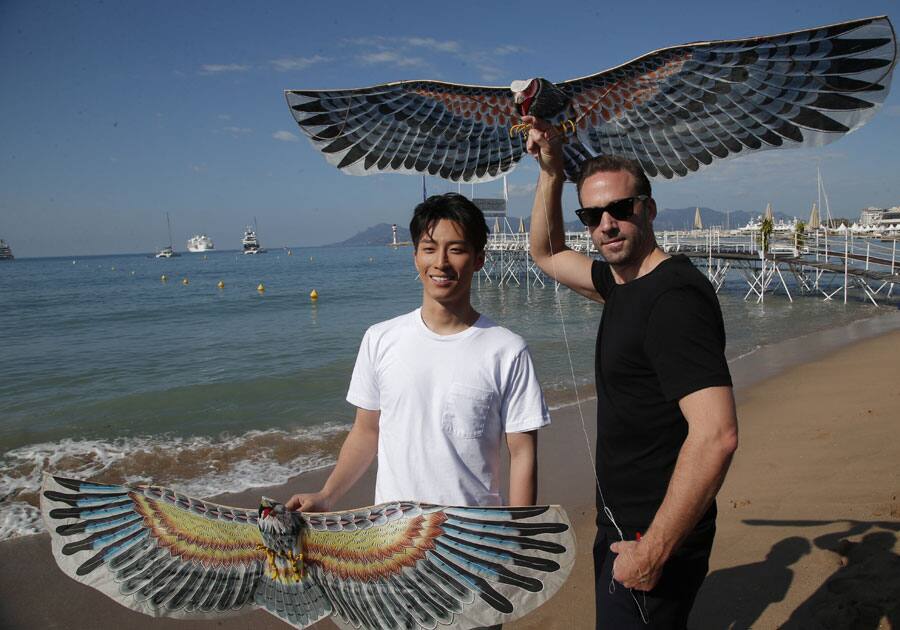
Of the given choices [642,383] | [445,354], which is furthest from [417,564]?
[642,383]

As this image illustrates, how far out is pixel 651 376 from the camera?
1.57m

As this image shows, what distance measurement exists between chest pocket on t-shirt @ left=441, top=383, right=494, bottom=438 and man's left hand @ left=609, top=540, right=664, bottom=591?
555mm

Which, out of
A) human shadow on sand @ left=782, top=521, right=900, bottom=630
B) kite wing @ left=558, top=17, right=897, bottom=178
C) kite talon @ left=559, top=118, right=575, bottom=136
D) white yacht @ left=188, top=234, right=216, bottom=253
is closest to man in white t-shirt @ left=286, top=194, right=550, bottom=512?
kite talon @ left=559, top=118, right=575, bottom=136

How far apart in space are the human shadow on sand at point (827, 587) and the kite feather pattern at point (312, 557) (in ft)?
6.24

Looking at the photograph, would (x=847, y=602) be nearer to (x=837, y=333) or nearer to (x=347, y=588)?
(x=347, y=588)

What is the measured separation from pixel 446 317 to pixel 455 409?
31cm

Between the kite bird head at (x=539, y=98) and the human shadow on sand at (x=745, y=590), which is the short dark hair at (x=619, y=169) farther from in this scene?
the human shadow on sand at (x=745, y=590)

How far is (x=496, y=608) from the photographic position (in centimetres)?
154

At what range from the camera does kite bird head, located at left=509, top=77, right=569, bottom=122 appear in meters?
2.18

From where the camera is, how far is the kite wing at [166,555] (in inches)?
68.2

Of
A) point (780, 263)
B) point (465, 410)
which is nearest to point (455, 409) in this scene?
point (465, 410)

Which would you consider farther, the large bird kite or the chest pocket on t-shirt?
the large bird kite

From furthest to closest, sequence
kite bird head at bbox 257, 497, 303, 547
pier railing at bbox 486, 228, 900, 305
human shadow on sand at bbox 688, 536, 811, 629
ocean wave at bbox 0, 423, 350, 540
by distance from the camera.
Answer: pier railing at bbox 486, 228, 900, 305 < ocean wave at bbox 0, 423, 350, 540 < human shadow on sand at bbox 688, 536, 811, 629 < kite bird head at bbox 257, 497, 303, 547

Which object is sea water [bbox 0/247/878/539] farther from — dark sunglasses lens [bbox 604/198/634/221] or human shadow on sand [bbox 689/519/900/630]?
human shadow on sand [bbox 689/519/900/630]
